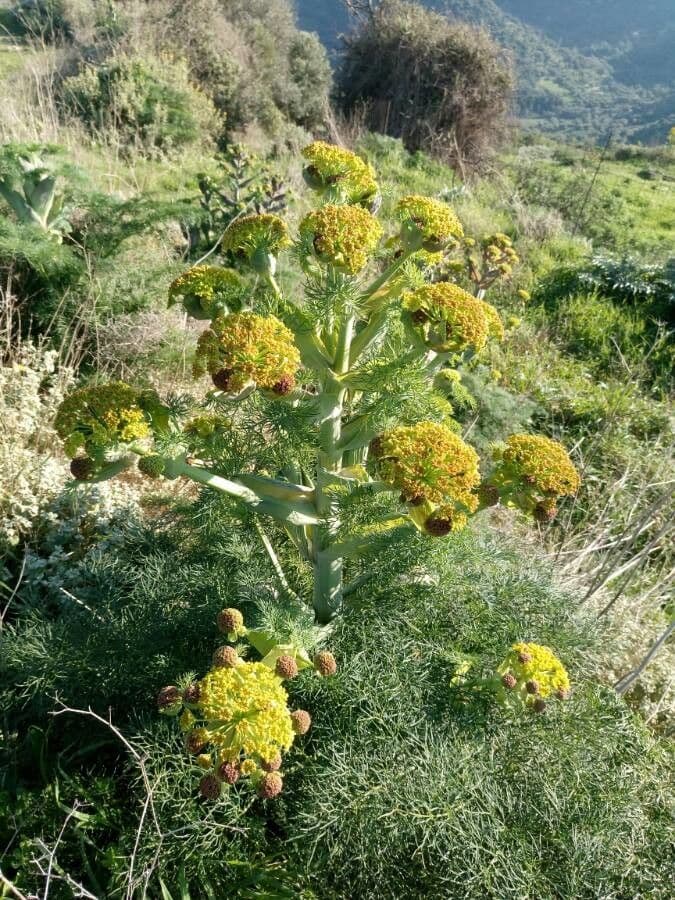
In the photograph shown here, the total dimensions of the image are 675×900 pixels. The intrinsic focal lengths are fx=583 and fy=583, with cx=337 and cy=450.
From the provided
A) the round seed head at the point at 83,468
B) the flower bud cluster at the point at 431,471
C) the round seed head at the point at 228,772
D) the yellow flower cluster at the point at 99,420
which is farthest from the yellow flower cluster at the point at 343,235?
the round seed head at the point at 228,772

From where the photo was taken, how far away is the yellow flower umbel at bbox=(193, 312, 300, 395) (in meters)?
1.30

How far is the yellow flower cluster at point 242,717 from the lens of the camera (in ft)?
3.92

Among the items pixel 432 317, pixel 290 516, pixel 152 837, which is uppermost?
pixel 432 317

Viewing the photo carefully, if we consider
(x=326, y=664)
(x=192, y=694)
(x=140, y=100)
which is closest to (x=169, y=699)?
(x=192, y=694)

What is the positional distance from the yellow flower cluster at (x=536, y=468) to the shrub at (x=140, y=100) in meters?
8.99

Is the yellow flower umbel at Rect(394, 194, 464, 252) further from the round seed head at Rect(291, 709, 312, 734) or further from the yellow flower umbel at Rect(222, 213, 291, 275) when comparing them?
the round seed head at Rect(291, 709, 312, 734)

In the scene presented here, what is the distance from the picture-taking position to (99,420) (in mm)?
1426

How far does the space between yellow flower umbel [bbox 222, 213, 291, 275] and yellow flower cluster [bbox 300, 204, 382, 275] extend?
24 cm

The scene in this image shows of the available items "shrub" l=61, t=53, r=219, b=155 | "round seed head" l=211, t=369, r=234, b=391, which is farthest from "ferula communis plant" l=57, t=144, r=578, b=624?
"shrub" l=61, t=53, r=219, b=155

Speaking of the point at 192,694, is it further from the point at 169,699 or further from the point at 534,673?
the point at 534,673

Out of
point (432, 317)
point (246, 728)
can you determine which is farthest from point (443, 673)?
point (432, 317)

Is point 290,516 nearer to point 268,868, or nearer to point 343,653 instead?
point 343,653

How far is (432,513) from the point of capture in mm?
1452

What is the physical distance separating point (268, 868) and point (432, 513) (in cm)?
116
